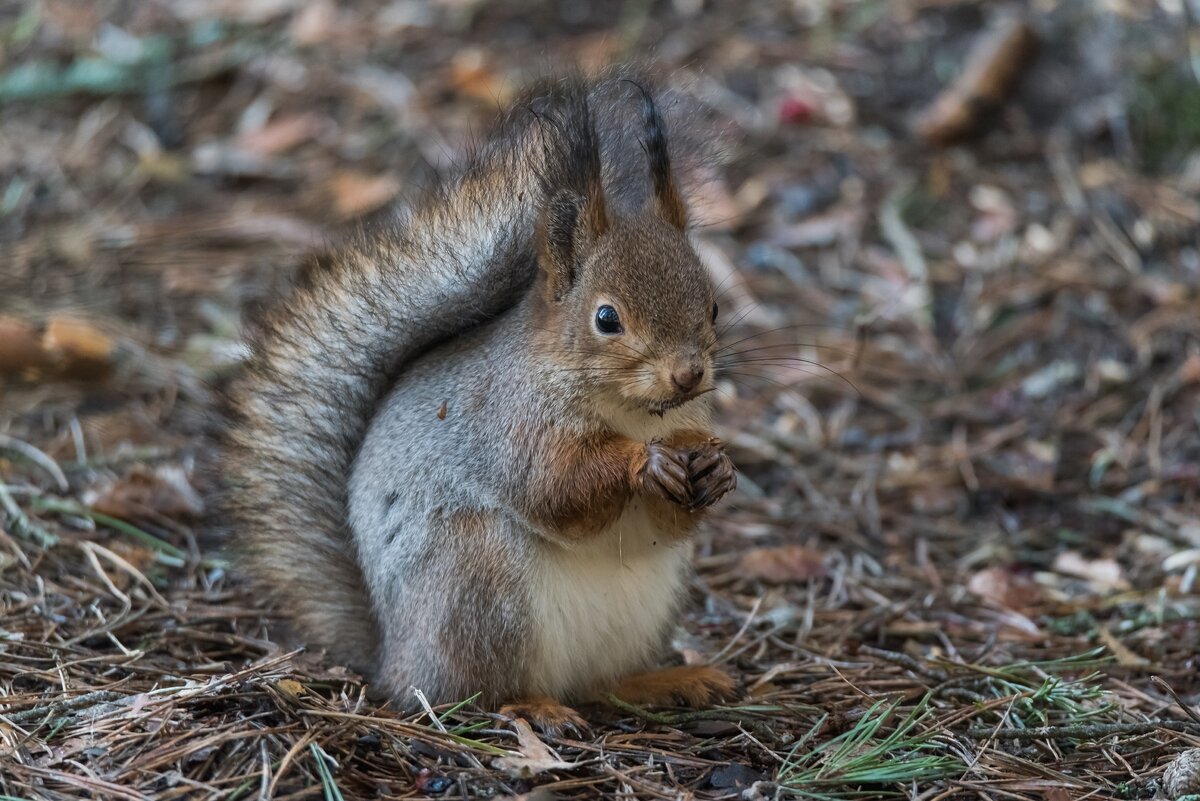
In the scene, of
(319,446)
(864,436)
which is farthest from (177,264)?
(864,436)

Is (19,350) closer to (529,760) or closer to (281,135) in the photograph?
(281,135)

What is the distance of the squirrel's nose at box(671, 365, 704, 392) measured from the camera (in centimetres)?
234

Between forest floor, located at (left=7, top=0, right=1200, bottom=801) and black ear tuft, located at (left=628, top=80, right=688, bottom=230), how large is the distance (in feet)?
0.64

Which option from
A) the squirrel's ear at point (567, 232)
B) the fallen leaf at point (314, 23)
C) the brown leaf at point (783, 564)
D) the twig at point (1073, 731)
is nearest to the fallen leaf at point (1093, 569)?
the brown leaf at point (783, 564)

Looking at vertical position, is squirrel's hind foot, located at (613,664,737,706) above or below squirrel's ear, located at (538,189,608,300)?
below

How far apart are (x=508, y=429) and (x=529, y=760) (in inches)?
23.3

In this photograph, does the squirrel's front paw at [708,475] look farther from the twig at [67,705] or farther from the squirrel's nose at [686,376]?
the twig at [67,705]

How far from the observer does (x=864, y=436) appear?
156 inches

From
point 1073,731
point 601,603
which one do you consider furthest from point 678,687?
point 1073,731

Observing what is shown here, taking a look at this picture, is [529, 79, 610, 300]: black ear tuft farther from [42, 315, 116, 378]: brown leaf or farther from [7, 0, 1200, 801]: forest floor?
[42, 315, 116, 378]: brown leaf

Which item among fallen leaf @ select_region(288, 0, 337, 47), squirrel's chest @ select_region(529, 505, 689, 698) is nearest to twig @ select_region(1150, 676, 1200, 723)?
squirrel's chest @ select_region(529, 505, 689, 698)

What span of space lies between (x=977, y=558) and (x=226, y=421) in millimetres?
1842

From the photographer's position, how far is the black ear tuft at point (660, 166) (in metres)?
2.50

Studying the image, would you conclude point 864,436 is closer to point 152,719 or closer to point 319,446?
point 319,446
